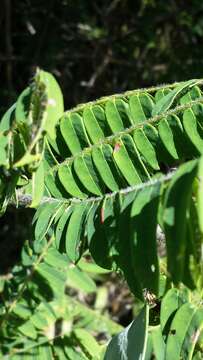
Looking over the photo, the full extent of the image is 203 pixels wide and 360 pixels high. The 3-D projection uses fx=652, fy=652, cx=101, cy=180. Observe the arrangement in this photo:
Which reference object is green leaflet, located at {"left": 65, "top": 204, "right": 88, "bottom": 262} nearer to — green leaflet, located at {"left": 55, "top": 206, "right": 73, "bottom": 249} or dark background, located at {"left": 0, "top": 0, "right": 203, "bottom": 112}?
green leaflet, located at {"left": 55, "top": 206, "right": 73, "bottom": 249}

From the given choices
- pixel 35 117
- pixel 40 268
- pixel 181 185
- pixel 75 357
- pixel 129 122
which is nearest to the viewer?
pixel 181 185

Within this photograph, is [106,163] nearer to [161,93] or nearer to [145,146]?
[145,146]

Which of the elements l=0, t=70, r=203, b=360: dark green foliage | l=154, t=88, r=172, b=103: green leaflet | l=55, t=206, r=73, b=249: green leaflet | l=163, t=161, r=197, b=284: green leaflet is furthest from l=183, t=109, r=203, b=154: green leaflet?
l=163, t=161, r=197, b=284: green leaflet

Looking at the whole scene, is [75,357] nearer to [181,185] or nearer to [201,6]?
[181,185]


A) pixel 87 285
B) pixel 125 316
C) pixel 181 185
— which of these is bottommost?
pixel 125 316

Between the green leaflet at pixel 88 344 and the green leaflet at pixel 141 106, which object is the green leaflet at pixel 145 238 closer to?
the green leaflet at pixel 141 106

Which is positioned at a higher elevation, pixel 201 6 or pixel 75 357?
pixel 201 6

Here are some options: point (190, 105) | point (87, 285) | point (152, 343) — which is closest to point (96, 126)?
point (190, 105)

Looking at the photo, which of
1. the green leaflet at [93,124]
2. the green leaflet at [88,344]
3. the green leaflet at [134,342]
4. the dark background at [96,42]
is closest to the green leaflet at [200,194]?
the green leaflet at [134,342]
